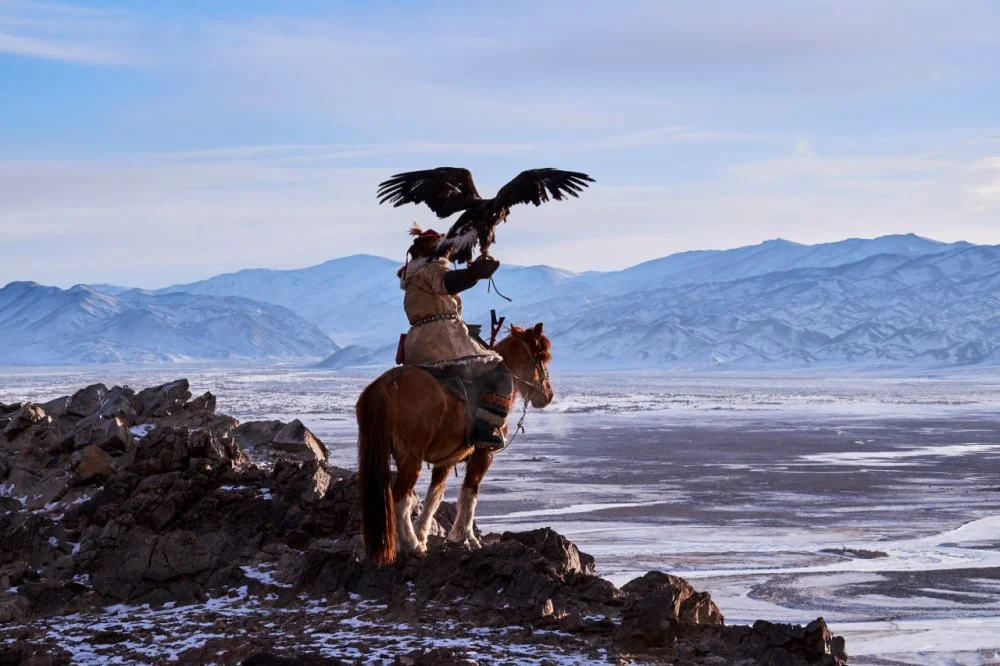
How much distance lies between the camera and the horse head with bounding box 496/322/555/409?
401 inches

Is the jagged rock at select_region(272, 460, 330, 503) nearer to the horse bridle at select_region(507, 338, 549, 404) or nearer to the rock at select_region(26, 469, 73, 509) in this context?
the horse bridle at select_region(507, 338, 549, 404)

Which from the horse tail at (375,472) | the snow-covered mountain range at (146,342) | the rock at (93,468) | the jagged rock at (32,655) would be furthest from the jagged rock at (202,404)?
the snow-covered mountain range at (146,342)

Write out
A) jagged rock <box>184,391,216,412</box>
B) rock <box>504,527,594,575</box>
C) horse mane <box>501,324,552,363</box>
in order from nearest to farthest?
rock <box>504,527,594,575</box> → horse mane <box>501,324,552,363</box> → jagged rock <box>184,391,216,412</box>

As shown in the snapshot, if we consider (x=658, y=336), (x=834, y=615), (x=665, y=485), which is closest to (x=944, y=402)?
(x=665, y=485)

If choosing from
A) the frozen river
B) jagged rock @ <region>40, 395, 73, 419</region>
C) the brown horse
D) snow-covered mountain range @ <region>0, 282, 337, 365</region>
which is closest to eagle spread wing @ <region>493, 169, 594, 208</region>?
the brown horse

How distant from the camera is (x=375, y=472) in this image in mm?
8766

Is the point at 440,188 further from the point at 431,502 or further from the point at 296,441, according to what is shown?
the point at 296,441

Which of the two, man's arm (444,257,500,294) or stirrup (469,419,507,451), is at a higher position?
man's arm (444,257,500,294)

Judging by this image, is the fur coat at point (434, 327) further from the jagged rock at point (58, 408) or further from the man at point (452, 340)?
the jagged rock at point (58, 408)

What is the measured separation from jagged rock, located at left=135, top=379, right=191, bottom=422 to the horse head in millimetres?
5204

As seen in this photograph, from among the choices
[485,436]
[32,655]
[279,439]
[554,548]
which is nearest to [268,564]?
[485,436]

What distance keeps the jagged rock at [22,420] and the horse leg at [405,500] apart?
6053 millimetres

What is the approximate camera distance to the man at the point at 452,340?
9250 mm

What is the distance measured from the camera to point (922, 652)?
36.8ft
